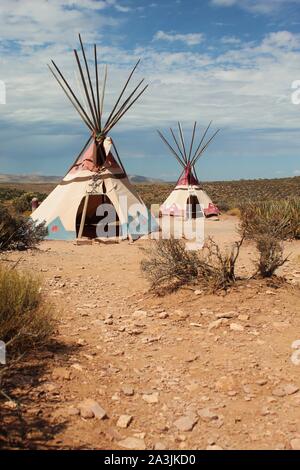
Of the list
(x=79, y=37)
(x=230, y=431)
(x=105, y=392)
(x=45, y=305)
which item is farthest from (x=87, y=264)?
(x=79, y=37)

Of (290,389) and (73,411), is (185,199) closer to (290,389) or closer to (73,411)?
(290,389)

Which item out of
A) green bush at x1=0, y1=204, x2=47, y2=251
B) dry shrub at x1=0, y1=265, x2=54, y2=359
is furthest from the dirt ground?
green bush at x1=0, y1=204, x2=47, y2=251

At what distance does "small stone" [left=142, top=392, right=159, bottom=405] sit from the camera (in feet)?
9.71

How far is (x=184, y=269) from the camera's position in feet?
17.1

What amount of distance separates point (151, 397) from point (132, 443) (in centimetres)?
54

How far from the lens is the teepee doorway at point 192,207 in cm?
1674

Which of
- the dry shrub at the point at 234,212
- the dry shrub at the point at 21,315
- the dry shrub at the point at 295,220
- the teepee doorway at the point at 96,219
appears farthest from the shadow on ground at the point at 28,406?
the dry shrub at the point at 234,212

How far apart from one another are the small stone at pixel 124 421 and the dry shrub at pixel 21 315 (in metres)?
0.85

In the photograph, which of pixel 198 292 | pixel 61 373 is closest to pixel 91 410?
pixel 61 373

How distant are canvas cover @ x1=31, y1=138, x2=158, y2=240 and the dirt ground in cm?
578

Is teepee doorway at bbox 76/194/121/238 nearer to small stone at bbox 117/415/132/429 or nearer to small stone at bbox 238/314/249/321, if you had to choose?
small stone at bbox 238/314/249/321

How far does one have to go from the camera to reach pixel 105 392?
3.04 metres

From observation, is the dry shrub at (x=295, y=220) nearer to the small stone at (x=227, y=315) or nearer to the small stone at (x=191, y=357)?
the small stone at (x=227, y=315)

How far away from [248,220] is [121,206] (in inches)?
124
